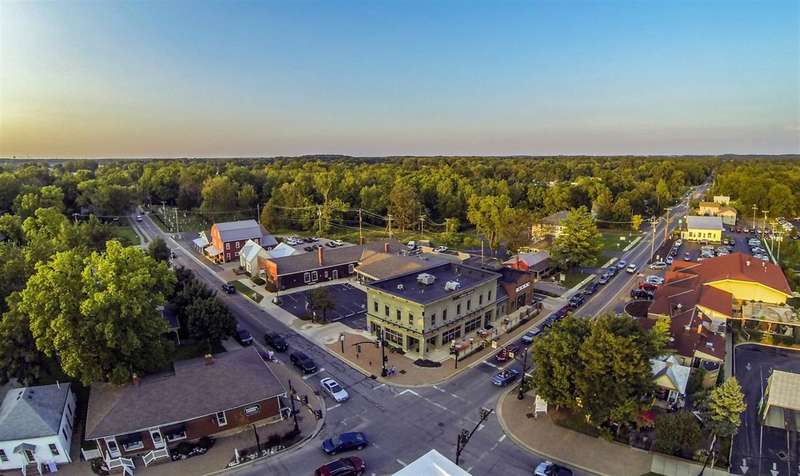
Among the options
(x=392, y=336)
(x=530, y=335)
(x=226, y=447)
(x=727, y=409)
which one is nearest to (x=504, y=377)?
(x=530, y=335)

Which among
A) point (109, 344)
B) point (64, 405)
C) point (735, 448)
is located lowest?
point (735, 448)

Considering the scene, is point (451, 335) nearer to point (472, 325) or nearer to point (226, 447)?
point (472, 325)

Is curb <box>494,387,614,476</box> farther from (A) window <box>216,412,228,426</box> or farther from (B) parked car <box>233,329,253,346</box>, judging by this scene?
(B) parked car <box>233,329,253,346</box>

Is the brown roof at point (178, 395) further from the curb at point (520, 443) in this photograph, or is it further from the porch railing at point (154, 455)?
the curb at point (520, 443)

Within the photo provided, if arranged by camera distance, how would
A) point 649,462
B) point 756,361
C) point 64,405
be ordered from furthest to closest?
1. point 756,361
2. point 64,405
3. point 649,462

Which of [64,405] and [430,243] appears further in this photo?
[430,243]

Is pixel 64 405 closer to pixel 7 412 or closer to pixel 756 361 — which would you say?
pixel 7 412

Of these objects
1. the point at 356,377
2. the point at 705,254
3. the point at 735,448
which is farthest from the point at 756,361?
the point at 705,254

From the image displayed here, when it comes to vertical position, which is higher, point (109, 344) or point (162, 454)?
point (109, 344)
